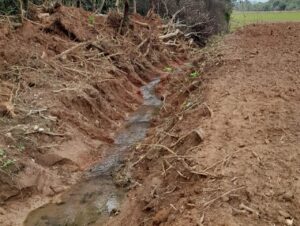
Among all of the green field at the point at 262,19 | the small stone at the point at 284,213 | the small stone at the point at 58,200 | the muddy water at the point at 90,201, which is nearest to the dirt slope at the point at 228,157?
the small stone at the point at 284,213

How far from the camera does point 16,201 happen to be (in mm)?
7090

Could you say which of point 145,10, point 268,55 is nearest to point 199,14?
point 145,10

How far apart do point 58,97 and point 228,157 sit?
5.39 m

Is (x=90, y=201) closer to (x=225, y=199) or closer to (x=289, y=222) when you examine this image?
(x=225, y=199)

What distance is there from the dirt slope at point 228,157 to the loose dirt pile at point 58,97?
1.51 m

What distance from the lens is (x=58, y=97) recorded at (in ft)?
33.3

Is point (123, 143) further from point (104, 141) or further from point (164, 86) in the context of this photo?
point (164, 86)

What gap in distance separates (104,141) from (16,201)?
3.15 meters

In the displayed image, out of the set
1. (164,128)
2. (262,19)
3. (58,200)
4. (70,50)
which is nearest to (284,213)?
(58,200)

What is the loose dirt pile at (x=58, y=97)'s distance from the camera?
24.7 feet

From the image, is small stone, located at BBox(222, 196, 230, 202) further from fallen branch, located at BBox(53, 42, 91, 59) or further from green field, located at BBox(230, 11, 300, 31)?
green field, located at BBox(230, 11, 300, 31)

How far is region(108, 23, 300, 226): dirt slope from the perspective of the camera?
15.8 feet

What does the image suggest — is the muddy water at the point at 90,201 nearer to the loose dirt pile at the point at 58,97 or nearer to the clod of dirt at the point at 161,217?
the loose dirt pile at the point at 58,97

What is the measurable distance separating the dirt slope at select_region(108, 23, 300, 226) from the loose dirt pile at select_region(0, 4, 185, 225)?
151 cm
